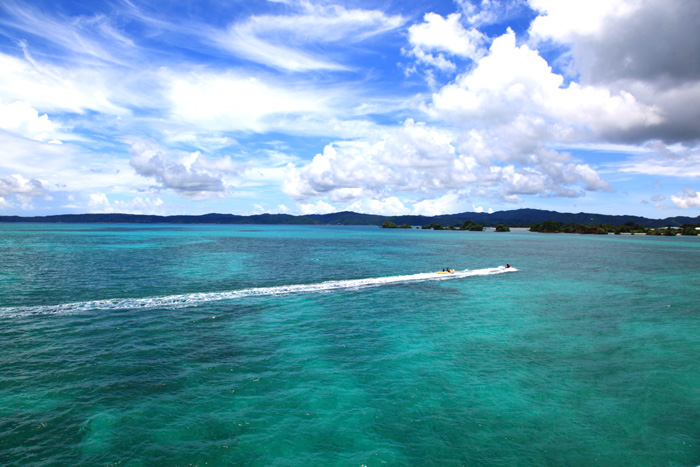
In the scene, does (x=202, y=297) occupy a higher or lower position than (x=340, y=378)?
higher

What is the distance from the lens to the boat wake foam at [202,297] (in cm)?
3114

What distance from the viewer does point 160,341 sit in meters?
24.2

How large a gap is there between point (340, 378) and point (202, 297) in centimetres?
2246

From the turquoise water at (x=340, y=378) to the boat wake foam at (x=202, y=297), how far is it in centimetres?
35

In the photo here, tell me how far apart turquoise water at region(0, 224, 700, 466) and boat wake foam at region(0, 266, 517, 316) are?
0.35m

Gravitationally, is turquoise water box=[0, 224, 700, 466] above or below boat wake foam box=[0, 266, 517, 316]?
below

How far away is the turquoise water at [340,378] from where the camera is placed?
1414 cm

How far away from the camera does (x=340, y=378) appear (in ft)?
64.8

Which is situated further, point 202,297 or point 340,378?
point 202,297

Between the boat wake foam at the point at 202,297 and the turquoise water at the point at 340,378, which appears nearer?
the turquoise water at the point at 340,378

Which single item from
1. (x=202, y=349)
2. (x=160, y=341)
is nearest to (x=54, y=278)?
(x=160, y=341)

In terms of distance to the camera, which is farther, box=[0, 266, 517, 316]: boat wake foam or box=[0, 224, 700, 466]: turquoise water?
box=[0, 266, 517, 316]: boat wake foam

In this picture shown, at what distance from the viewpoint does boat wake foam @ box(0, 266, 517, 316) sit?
31.1 m

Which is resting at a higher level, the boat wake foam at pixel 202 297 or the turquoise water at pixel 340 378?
the boat wake foam at pixel 202 297
